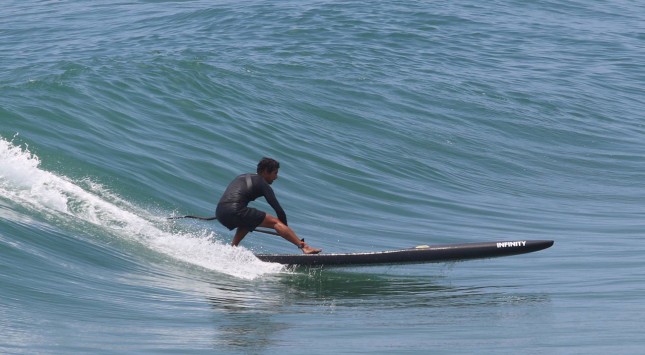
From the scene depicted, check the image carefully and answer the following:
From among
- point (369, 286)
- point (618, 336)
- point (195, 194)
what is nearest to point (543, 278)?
point (369, 286)

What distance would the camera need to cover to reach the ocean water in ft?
30.3

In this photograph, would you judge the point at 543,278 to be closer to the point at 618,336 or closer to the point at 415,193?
the point at 618,336

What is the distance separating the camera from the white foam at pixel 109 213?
11.9 meters

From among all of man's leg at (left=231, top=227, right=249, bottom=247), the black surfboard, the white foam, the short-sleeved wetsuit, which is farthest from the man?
the black surfboard

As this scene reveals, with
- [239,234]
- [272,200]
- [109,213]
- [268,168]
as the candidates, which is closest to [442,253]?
[272,200]

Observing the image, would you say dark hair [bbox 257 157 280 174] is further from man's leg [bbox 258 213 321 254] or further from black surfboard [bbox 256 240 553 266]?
black surfboard [bbox 256 240 553 266]

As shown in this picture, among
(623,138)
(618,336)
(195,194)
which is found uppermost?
(618,336)

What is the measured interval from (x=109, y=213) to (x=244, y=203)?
2.47 metres

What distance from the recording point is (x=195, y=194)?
15570 millimetres

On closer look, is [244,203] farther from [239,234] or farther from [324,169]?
[324,169]

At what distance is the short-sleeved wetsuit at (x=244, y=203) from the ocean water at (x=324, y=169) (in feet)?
1.51

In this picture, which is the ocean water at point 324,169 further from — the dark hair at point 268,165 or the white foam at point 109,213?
the dark hair at point 268,165

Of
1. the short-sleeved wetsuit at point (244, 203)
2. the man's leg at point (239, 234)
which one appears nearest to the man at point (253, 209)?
the short-sleeved wetsuit at point (244, 203)

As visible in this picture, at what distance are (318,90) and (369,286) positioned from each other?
11.8m
